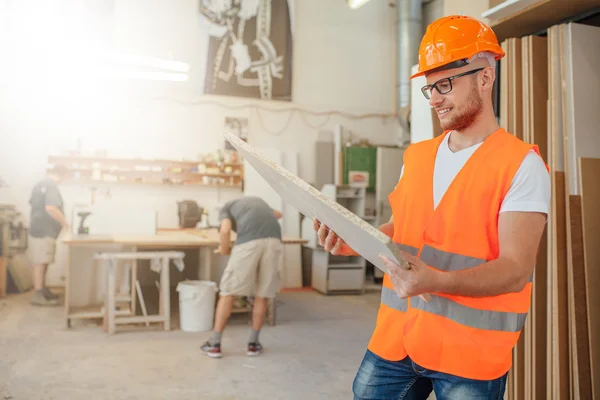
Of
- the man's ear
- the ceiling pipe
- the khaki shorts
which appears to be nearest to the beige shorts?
the khaki shorts

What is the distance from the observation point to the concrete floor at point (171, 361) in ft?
11.9

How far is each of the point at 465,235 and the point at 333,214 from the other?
396 mm

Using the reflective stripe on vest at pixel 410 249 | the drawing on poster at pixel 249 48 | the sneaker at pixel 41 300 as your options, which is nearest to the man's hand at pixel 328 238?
the reflective stripe on vest at pixel 410 249

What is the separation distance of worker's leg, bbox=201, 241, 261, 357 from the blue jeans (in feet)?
10.00

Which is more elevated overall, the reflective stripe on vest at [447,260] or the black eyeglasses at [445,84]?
the black eyeglasses at [445,84]

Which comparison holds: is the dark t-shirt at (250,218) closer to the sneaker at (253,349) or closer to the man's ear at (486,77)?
the sneaker at (253,349)

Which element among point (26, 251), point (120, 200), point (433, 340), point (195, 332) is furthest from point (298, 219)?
point (433, 340)

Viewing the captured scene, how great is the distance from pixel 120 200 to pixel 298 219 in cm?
272

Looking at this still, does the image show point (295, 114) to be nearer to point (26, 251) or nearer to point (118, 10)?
point (118, 10)

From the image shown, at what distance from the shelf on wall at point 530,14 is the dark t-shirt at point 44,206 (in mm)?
5386

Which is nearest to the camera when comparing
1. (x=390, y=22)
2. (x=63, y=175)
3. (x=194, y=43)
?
(x=63, y=175)

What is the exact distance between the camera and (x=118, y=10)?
7637mm

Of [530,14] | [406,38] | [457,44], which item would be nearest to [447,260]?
[457,44]

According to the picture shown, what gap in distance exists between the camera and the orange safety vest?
1.27 meters
